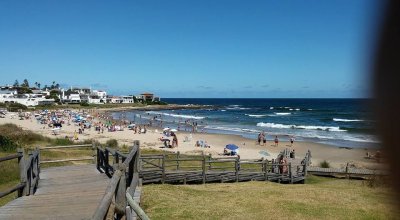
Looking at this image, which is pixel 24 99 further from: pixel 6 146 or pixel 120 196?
pixel 120 196

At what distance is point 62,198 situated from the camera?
8.12 m

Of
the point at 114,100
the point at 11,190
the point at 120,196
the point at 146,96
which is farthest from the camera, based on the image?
the point at 146,96

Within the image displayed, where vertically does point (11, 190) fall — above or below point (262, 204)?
above

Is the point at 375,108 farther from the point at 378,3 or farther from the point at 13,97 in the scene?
the point at 13,97

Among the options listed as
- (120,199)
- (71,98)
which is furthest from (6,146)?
(71,98)

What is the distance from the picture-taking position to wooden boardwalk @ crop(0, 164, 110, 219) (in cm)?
684

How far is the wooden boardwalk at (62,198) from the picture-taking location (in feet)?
22.4

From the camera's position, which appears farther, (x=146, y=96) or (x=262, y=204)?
(x=146, y=96)

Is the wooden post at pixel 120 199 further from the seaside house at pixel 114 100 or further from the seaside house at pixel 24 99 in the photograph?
the seaside house at pixel 114 100

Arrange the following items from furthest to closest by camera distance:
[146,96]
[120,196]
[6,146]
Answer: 1. [146,96]
2. [6,146]
3. [120,196]

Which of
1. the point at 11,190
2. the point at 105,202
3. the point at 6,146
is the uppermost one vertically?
the point at 105,202

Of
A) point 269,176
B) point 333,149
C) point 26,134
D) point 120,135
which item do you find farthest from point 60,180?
point 120,135

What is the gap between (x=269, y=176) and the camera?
1783 cm

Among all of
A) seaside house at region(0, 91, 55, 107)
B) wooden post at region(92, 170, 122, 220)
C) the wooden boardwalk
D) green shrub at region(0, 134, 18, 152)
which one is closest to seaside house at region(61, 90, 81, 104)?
seaside house at region(0, 91, 55, 107)
